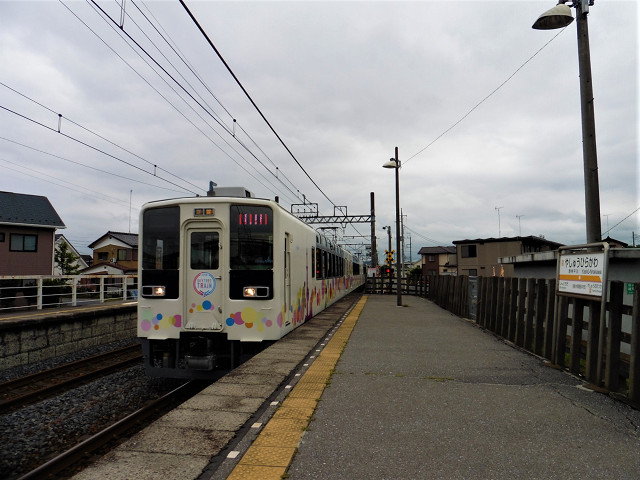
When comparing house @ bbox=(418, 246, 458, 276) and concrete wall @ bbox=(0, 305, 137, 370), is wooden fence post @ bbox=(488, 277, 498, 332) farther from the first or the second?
house @ bbox=(418, 246, 458, 276)

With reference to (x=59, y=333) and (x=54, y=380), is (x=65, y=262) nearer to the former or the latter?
(x=59, y=333)

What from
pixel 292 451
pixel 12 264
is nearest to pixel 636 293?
pixel 292 451

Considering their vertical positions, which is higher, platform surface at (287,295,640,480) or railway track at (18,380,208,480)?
platform surface at (287,295,640,480)

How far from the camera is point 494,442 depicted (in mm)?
3412

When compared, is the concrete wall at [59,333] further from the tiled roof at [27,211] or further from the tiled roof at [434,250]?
the tiled roof at [434,250]

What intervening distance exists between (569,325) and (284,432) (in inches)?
227

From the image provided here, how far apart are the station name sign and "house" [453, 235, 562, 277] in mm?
31287

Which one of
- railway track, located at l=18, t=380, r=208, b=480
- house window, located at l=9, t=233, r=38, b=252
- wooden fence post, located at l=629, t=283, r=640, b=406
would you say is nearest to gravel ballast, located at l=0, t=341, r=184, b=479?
railway track, located at l=18, t=380, r=208, b=480

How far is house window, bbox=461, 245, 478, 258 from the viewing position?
40.1m

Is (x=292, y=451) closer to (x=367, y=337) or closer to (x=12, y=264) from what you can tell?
(x=367, y=337)

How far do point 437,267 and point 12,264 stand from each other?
55.7m

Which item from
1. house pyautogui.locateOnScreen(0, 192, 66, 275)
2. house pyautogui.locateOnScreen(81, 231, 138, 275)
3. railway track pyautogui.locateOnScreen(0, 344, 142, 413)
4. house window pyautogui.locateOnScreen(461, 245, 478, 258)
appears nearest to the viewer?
railway track pyautogui.locateOnScreen(0, 344, 142, 413)

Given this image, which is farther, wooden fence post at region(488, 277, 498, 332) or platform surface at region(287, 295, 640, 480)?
wooden fence post at region(488, 277, 498, 332)

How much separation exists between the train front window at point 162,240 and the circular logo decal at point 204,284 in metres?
0.40
